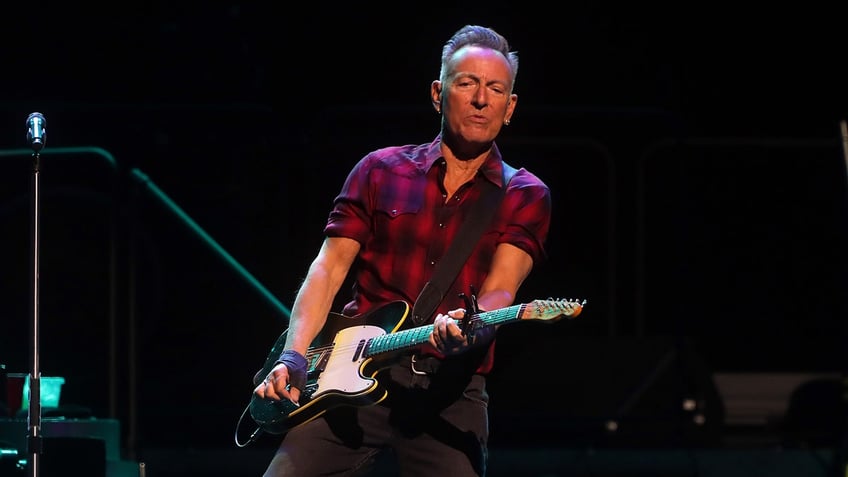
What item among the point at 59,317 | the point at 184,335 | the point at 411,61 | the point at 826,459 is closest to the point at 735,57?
the point at 411,61

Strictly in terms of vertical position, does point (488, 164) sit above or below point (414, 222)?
above

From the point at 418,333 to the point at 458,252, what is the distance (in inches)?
12.1

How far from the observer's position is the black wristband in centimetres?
386

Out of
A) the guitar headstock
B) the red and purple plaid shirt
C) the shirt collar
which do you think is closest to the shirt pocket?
the red and purple plaid shirt

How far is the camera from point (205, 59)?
834 centimetres

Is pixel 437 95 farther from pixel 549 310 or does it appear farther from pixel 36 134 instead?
pixel 36 134

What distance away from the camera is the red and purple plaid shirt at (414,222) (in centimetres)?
405

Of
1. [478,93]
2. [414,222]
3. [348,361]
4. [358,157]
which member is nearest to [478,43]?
[478,93]

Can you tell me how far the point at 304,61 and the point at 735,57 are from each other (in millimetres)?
2826

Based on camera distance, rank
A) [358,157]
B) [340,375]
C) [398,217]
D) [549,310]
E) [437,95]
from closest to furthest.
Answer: [549,310]
[340,375]
[398,217]
[437,95]
[358,157]

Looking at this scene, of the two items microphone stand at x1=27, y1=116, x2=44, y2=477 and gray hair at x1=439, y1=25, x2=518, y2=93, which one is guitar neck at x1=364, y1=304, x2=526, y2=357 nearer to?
gray hair at x1=439, y1=25, x2=518, y2=93

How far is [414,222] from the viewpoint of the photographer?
13.4 feet

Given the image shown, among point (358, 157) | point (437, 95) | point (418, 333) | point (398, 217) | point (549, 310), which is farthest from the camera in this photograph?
point (358, 157)

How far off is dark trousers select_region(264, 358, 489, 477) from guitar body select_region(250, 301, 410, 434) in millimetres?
52
